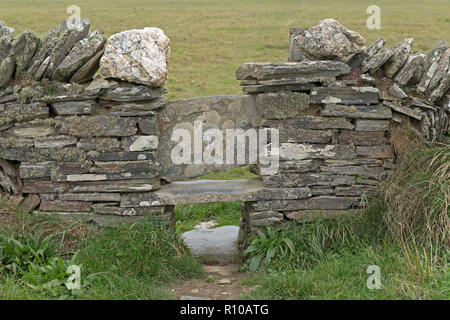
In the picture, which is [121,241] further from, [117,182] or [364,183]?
[364,183]

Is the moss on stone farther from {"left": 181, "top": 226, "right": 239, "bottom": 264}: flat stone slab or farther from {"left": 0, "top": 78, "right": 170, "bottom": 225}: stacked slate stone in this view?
{"left": 181, "top": 226, "right": 239, "bottom": 264}: flat stone slab

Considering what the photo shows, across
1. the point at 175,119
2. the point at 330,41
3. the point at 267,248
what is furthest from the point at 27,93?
the point at 330,41

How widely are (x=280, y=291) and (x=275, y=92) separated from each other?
217 cm

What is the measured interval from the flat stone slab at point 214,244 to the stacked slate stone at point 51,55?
2235mm

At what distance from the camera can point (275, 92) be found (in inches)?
229

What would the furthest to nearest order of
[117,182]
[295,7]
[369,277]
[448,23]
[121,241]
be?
[295,7] < [448,23] < [117,182] < [121,241] < [369,277]

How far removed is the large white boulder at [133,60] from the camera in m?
5.49

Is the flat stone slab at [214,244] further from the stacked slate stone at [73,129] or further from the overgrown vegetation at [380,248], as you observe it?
the stacked slate stone at [73,129]

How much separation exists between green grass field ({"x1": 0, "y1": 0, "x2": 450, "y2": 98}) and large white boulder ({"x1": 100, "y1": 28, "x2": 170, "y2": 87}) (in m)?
5.60

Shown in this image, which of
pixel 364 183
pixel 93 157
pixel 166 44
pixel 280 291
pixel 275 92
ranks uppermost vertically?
pixel 166 44

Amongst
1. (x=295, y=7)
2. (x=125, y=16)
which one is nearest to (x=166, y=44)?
(x=125, y=16)

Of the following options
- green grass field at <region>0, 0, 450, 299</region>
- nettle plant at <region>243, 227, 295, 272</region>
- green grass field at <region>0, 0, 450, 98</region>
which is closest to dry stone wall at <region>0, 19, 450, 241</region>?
nettle plant at <region>243, 227, 295, 272</region>

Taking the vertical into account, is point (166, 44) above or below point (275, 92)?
above

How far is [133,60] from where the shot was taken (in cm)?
549
